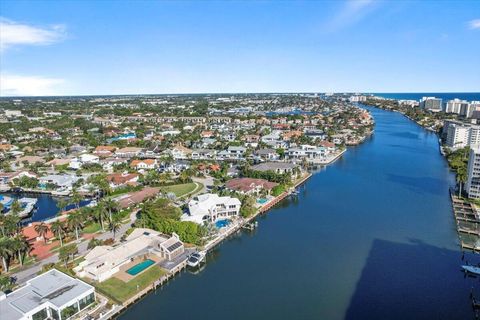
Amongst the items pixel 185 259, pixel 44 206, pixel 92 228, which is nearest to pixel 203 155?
pixel 44 206

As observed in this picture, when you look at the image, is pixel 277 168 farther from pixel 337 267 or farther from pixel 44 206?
pixel 44 206

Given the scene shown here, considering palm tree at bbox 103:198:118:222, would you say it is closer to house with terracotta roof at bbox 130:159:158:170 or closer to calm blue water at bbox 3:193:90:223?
calm blue water at bbox 3:193:90:223

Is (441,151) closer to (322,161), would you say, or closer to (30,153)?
(322,161)

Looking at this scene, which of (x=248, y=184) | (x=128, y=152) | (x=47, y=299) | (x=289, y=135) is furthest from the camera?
(x=289, y=135)

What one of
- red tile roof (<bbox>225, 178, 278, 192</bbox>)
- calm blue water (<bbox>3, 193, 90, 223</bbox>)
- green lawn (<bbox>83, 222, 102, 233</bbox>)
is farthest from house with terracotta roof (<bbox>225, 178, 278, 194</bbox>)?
calm blue water (<bbox>3, 193, 90, 223</bbox>)

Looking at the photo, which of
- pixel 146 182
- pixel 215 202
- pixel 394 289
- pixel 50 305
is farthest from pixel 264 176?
pixel 50 305

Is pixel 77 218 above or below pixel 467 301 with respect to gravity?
above
